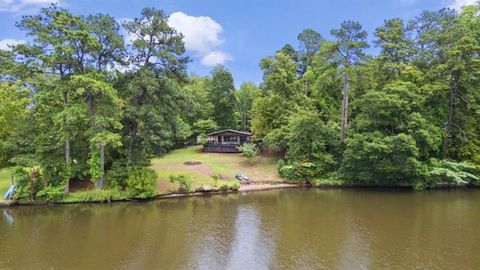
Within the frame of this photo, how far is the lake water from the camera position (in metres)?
11.8

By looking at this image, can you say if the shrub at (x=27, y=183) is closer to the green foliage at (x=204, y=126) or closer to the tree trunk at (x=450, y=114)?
the green foliage at (x=204, y=126)

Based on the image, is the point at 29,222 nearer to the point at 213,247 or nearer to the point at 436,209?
the point at 213,247

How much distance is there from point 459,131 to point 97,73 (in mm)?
26922

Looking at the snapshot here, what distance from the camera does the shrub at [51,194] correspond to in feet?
64.1

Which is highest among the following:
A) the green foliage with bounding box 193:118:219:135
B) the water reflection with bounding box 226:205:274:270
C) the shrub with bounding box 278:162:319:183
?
the green foliage with bounding box 193:118:219:135

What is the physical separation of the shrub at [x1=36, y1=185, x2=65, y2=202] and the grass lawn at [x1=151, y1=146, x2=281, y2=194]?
558 centimetres

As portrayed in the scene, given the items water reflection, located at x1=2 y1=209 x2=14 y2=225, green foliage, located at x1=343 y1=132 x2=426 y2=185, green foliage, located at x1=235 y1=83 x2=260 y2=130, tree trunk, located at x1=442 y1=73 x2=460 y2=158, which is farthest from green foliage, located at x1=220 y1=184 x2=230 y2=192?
green foliage, located at x1=235 y1=83 x2=260 y2=130

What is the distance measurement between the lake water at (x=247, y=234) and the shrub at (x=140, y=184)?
0.75 meters

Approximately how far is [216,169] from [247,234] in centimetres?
1327

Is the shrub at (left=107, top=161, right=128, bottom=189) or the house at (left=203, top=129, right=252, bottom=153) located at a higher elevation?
the house at (left=203, top=129, right=252, bottom=153)

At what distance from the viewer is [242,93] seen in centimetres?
5272

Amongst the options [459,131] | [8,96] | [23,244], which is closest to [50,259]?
[23,244]

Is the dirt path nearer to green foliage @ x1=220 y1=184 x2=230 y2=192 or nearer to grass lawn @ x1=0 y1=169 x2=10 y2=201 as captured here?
green foliage @ x1=220 y1=184 x2=230 y2=192

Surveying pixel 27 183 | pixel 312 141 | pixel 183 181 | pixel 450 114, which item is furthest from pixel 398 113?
pixel 27 183
